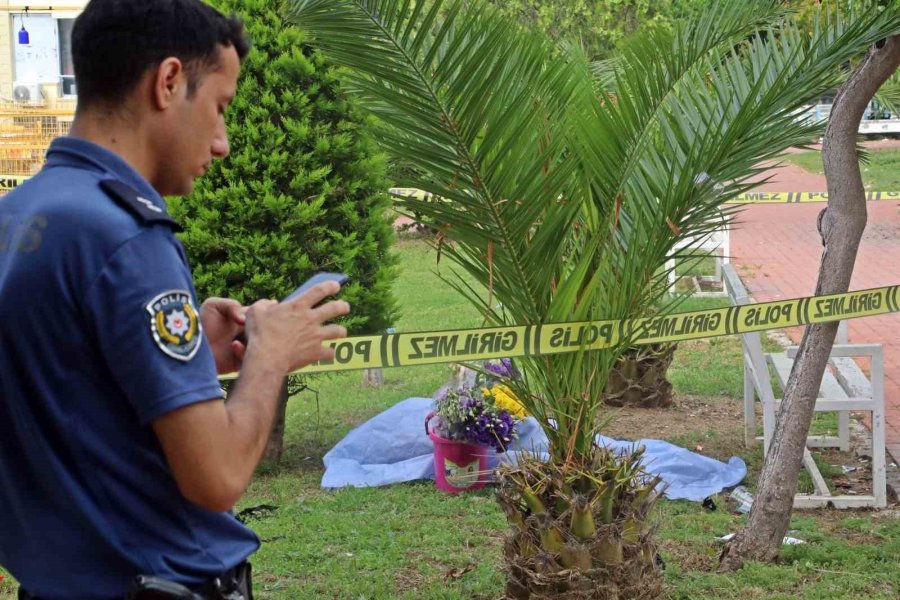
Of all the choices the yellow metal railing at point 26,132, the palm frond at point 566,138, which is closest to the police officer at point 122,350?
the palm frond at point 566,138

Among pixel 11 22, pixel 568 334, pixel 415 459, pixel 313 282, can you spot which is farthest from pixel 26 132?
pixel 313 282

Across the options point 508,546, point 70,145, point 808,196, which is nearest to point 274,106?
point 508,546

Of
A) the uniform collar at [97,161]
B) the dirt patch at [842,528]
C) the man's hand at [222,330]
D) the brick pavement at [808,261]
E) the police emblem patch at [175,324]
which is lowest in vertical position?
the dirt patch at [842,528]

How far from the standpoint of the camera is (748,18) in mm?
4266

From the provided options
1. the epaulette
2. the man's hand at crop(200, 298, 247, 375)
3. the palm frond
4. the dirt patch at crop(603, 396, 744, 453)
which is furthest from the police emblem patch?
the dirt patch at crop(603, 396, 744, 453)

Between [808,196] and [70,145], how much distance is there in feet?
37.8

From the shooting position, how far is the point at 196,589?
1659 mm

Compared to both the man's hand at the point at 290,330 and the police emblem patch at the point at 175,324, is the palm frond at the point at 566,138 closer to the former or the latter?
the man's hand at the point at 290,330

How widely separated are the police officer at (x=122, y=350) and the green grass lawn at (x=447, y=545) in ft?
9.56

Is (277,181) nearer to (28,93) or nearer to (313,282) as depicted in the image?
(313,282)

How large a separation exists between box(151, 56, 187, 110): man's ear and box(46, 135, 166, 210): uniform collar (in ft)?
0.36

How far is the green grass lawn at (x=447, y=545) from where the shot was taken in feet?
14.8

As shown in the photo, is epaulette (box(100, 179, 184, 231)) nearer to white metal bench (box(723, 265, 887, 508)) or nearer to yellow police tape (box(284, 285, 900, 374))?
yellow police tape (box(284, 285, 900, 374))

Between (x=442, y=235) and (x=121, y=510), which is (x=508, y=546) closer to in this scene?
(x=442, y=235)
